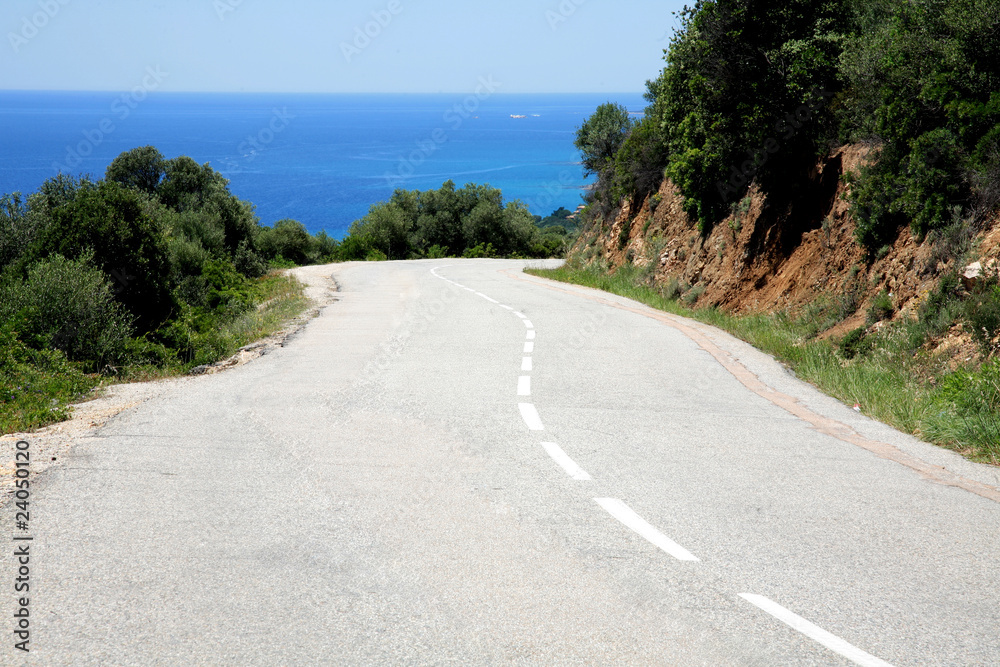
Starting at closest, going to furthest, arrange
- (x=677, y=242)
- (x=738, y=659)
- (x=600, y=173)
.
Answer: (x=738, y=659)
(x=677, y=242)
(x=600, y=173)

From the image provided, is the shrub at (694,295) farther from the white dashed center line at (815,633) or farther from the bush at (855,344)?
the white dashed center line at (815,633)

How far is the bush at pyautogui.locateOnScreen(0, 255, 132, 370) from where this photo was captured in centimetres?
1430

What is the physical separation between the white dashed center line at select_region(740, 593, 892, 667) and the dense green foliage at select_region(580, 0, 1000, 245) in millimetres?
10184

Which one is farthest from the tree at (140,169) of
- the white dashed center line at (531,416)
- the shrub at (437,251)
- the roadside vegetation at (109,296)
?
the white dashed center line at (531,416)

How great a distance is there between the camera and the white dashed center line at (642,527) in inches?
181

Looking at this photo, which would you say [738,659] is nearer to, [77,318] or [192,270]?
[77,318]

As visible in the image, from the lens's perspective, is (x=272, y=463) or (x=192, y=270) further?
(x=192, y=270)

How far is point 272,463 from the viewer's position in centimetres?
632

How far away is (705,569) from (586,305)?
1571cm

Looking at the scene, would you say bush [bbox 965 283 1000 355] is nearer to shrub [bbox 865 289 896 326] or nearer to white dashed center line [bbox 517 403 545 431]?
shrub [bbox 865 289 896 326]

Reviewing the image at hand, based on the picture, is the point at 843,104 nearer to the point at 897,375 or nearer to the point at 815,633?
the point at 897,375

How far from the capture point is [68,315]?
50.0 feet

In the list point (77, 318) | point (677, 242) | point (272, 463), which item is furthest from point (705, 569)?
point (677, 242)

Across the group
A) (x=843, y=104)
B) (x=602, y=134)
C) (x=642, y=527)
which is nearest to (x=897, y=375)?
(x=642, y=527)
